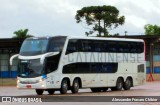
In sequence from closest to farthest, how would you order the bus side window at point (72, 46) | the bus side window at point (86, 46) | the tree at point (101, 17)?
the bus side window at point (72, 46), the bus side window at point (86, 46), the tree at point (101, 17)

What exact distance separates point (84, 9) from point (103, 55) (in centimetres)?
7254

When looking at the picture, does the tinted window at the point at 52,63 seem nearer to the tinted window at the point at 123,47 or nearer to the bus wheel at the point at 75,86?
the bus wheel at the point at 75,86

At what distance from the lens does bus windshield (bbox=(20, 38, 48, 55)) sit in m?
32.3

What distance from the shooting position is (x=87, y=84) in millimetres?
35406

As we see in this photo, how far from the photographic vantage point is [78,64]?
34.4 meters

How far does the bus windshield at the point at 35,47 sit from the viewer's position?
3229 centimetres

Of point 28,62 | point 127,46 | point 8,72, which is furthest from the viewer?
point 8,72

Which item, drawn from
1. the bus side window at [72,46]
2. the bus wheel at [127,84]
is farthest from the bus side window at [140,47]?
the bus side window at [72,46]

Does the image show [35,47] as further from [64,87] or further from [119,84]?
[119,84]

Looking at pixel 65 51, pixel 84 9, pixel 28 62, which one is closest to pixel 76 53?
pixel 65 51

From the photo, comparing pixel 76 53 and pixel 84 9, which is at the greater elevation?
pixel 84 9

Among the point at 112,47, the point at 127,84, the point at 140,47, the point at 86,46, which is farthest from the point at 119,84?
the point at 86,46

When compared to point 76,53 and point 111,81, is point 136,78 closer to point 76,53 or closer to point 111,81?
point 111,81

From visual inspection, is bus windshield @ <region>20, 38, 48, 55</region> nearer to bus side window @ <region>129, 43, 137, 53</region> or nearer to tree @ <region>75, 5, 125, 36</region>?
bus side window @ <region>129, 43, 137, 53</region>
